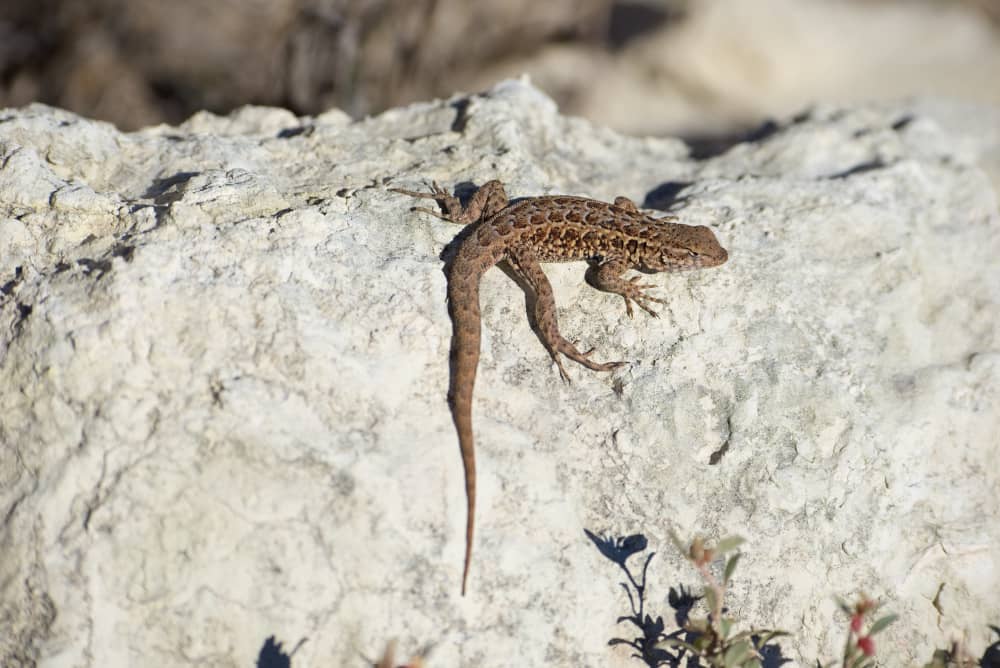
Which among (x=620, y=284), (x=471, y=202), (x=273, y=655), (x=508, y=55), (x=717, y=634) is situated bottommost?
(x=273, y=655)

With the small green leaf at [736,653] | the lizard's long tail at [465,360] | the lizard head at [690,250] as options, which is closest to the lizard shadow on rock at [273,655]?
A: the lizard's long tail at [465,360]

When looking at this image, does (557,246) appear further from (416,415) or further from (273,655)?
(273,655)

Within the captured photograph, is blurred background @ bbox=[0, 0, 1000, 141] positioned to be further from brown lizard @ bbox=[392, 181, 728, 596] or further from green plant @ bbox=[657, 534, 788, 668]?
green plant @ bbox=[657, 534, 788, 668]

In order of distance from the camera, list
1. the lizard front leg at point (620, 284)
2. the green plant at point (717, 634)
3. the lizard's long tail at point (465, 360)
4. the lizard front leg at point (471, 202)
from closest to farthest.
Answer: the green plant at point (717, 634) < the lizard's long tail at point (465, 360) < the lizard front leg at point (620, 284) < the lizard front leg at point (471, 202)

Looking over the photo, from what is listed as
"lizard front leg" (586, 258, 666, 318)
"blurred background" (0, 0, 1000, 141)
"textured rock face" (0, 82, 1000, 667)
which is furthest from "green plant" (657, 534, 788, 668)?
"blurred background" (0, 0, 1000, 141)

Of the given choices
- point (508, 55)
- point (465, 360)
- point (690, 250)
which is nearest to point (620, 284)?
point (690, 250)

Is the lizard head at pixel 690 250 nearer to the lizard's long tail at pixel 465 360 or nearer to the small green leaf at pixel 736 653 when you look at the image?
the lizard's long tail at pixel 465 360
